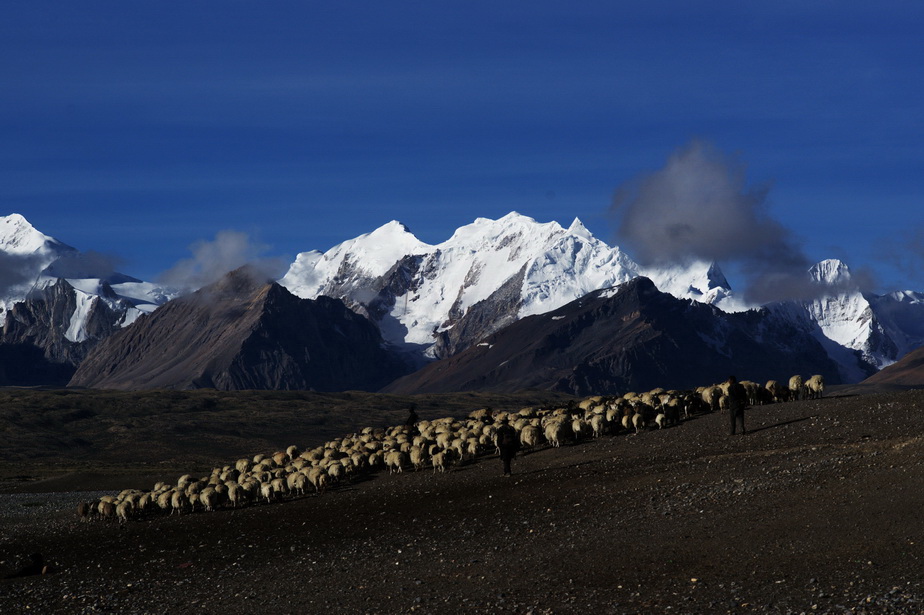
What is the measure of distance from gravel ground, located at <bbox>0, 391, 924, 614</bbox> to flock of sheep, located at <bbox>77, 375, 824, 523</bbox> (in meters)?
1.60

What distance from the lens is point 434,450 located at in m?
53.9

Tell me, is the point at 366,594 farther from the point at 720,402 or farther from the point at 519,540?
the point at 720,402

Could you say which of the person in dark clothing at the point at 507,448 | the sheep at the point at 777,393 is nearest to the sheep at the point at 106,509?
the person in dark clothing at the point at 507,448

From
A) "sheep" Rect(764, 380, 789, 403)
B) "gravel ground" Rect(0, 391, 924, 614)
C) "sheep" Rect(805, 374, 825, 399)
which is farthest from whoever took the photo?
"sheep" Rect(805, 374, 825, 399)

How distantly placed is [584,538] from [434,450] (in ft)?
76.6

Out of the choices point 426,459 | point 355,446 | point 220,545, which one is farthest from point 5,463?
point 220,545

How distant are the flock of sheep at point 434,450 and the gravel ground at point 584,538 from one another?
1597 millimetres

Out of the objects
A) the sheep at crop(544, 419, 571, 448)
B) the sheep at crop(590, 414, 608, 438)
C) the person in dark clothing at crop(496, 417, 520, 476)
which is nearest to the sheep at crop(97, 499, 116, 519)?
the person in dark clothing at crop(496, 417, 520, 476)

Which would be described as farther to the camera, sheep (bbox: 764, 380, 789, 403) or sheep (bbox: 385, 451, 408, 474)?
sheep (bbox: 764, 380, 789, 403)

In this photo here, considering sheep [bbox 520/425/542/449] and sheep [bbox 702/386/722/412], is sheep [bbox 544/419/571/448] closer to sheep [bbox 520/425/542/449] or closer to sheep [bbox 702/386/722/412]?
sheep [bbox 520/425/542/449]

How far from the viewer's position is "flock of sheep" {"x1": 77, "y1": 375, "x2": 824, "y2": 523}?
51.6 meters

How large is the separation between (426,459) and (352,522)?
12.7m

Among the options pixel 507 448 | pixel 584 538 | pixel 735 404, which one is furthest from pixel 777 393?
pixel 584 538

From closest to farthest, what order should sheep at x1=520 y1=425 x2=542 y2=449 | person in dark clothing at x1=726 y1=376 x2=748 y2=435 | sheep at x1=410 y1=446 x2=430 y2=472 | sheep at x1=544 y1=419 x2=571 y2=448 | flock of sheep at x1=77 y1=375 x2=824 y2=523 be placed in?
person in dark clothing at x1=726 y1=376 x2=748 y2=435 → sheep at x1=544 y1=419 x2=571 y2=448 → sheep at x1=520 y1=425 x2=542 y2=449 → flock of sheep at x1=77 y1=375 x2=824 y2=523 → sheep at x1=410 y1=446 x2=430 y2=472
